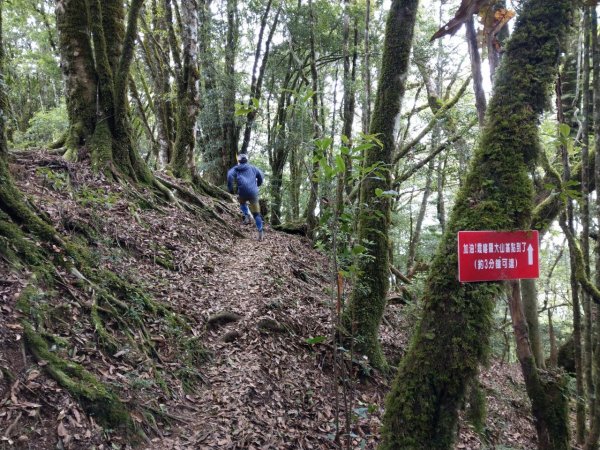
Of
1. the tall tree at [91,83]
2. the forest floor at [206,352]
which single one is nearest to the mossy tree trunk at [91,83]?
the tall tree at [91,83]

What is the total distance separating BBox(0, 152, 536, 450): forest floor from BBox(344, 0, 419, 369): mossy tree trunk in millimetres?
595

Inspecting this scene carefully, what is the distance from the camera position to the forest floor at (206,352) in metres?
3.27

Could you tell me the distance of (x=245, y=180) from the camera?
9.88m

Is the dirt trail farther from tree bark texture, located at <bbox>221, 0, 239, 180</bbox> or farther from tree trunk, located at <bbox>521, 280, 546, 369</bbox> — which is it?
tree bark texture, located at <bbox>221, 0, 239, 180</bbox>

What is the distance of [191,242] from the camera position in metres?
7.87

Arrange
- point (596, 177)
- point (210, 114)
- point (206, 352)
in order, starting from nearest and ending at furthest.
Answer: point (596, 177), point (206, 352), point (210, 114)

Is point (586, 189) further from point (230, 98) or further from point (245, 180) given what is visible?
point (230, 98)

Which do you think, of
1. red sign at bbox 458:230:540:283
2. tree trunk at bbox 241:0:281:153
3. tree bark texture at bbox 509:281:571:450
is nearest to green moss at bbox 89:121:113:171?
red sign at bbox 458:230:540:283

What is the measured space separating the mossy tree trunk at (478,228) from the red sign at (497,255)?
82 millimetres

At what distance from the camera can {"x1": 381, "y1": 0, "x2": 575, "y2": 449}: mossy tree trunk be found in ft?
8.88

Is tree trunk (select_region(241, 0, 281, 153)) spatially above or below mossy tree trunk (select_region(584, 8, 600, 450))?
above

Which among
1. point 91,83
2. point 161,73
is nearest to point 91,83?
point 91,83

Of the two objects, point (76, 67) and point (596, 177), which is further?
point (76, 67)

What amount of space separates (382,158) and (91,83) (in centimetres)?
584
